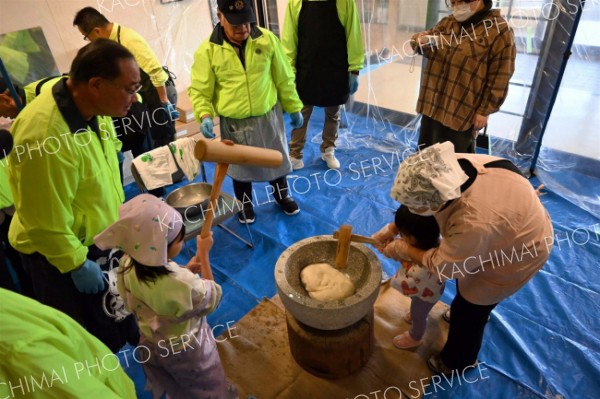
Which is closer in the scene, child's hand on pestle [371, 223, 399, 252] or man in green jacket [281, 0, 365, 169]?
child's hand on pestle [371, 223, 399, 252]

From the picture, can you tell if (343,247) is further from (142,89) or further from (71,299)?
(142,89)

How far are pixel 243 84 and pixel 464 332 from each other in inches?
73.9

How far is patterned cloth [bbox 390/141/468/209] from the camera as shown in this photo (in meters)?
1.28

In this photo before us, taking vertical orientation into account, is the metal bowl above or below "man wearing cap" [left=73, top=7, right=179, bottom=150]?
Answer: below

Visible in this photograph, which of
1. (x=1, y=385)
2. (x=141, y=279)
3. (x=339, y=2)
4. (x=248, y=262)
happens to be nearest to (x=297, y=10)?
(x=339, y=2)

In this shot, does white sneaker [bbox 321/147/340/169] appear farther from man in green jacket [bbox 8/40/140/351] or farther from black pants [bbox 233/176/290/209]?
man in green jacket [bbox 8/40/140/351]

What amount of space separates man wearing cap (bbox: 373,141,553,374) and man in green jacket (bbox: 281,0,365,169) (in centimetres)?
195

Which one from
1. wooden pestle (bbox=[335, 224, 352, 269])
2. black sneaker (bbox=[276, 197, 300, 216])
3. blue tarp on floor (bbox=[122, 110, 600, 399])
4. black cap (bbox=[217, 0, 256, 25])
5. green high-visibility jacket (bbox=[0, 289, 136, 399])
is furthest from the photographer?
black sneaker (bbox=[276, 197, 300, 216])

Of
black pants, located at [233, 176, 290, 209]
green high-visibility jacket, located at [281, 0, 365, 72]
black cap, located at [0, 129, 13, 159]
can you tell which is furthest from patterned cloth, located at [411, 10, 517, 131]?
black cap, located at [0, 129, 13, 159]

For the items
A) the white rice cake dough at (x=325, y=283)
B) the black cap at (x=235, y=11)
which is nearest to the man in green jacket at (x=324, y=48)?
the black cap at (x=235, y=11)

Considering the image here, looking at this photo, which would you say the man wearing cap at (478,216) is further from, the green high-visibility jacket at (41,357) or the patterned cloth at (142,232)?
the green high-visibility jacket at (41,357)

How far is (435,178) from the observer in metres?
1.28

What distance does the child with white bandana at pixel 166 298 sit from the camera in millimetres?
1237

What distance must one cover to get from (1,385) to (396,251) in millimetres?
1366
